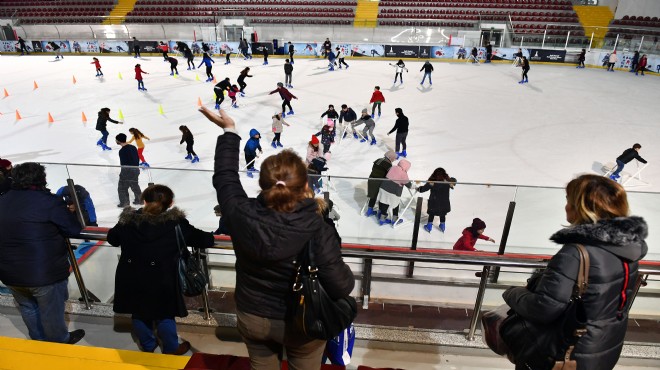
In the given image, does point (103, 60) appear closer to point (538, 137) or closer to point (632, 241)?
point (538, 137)

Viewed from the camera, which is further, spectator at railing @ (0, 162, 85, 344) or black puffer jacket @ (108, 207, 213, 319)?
spectator at railing @ (0, 162, 85, 344)

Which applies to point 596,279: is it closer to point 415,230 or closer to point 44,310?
point 44,310

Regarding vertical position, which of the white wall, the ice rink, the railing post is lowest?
the ice rink

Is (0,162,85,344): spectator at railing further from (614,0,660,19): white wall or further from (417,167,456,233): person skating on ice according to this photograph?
(614,0,660,19): white wall

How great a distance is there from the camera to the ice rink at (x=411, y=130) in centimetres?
438

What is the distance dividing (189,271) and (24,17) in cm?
3660

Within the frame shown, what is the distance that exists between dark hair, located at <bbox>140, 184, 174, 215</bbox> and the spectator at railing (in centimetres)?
65

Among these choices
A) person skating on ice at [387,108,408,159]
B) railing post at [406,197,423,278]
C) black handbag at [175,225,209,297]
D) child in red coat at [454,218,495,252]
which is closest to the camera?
black handbag at [175,225,209,297]

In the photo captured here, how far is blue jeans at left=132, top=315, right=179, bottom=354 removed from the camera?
2.48m

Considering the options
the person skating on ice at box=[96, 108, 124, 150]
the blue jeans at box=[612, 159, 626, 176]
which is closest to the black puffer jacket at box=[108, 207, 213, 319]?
the person skating on ice at box=[96, 108, 124, 150]

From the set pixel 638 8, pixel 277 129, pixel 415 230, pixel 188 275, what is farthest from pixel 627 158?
pixel 638 8

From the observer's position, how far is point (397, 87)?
16.0 m

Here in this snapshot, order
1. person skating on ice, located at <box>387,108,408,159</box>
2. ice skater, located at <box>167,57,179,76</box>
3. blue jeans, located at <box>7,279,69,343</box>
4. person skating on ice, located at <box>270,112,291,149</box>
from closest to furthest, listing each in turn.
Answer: blue jeans, located at <box>7,279,69,343</box>, person skating on ice, located at <box>387,108,408,159</box>, person skating on ice, located at <box>270,112,291,149</box>, ice skater, located at <box>167,57,179,76</box>

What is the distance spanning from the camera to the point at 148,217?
7.19 feet
